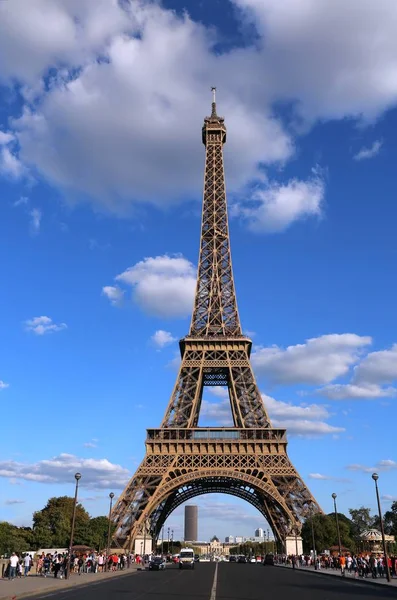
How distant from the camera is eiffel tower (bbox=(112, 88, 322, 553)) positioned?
6706 cm

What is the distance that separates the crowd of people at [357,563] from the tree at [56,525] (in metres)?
45.3

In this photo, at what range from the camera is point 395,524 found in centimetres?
11194

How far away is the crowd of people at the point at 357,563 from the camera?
4494cm

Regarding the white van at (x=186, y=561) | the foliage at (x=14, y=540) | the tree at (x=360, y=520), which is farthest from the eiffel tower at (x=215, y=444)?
the tree at (x=360, y=520)

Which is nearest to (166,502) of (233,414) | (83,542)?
(233,414)

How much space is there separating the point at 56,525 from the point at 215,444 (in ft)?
163

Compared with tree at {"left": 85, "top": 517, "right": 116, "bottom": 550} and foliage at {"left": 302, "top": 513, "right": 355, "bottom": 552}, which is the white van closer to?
foliage at {"left": 302, "top": 513, "right": 355, "bottom": 552}

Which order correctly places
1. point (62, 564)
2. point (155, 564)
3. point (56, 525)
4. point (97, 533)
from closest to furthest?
point (62, 564), point (155, 564), point (56, 525), point (97, 533)

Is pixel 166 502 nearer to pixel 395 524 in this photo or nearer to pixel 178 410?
pixel 178 410

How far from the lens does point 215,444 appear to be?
72.2m

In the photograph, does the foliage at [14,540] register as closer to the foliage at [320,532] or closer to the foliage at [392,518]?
the foliage at [320,532]

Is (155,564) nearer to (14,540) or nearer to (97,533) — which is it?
(14,540)

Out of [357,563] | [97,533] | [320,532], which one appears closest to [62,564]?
[357,563]

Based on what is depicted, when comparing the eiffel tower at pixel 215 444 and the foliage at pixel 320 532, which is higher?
the eiffel tower at pixel 215 444
